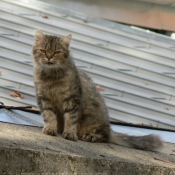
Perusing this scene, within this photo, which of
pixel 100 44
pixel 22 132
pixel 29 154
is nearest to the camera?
pixel 29 154

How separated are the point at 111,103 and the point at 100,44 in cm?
125

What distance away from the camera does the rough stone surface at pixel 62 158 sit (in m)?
3.46

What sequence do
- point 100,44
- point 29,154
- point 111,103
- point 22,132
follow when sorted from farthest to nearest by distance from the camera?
point 100,44 → point 111,103 → point 22,132 → point 29,154

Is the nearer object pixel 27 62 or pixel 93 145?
pixel 93 145

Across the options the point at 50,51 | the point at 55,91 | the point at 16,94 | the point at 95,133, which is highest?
the point at 50,51

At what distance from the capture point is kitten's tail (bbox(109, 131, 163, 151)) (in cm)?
500

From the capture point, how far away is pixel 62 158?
3.61m

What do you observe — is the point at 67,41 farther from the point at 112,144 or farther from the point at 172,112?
the point at 172,112

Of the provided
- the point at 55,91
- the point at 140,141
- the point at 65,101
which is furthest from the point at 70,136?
the point at 140,141

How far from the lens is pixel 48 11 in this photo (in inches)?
337

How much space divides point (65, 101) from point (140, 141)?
2.61 feet

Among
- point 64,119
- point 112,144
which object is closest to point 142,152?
point 112,144

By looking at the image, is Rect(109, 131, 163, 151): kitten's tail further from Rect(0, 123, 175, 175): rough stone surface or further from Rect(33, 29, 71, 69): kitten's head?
Rect(33, 29, 71, 69): kitten's head

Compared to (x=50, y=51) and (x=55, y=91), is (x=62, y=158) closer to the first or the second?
(x=55, y=91)
